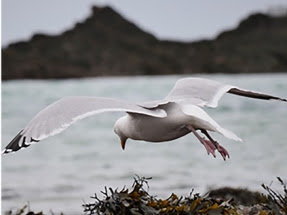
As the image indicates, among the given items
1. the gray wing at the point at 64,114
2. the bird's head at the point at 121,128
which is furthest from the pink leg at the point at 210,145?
the bird's head at the point at 121,128

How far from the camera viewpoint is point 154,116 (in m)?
2.38

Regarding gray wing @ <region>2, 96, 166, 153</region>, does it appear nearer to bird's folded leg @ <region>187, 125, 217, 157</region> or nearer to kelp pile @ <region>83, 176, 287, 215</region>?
bird's folded leg @ <region>187, 125, 217, 157</region>

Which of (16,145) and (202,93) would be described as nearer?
(16,145)

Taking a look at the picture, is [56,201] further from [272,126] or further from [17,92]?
[17,92]

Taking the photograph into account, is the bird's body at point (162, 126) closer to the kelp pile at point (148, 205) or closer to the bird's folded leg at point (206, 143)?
the bird's folded leg at point (206, 143)

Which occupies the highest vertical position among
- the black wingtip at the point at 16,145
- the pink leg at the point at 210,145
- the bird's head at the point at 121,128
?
the black wingtip at the point at 16,145

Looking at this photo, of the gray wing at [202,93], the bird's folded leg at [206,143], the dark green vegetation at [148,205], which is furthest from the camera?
the gray wing at [202,93]

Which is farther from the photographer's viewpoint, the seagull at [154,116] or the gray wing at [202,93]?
the gray wing at [202,93]

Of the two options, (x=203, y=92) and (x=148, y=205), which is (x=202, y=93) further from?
(x=148, y=205)

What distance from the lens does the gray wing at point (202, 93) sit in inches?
101

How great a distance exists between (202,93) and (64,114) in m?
0.60

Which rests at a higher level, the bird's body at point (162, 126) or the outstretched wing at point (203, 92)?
the outstretched wing at point (203, 92)

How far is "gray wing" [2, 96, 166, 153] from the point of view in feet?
7.27

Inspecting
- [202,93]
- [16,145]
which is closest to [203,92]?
[202,93]
